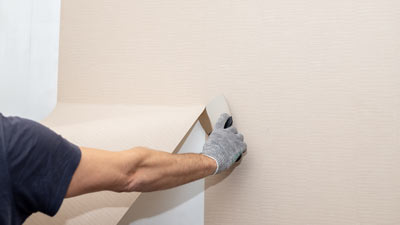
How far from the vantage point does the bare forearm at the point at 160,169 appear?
73 cm

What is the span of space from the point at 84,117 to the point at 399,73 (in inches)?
34.4

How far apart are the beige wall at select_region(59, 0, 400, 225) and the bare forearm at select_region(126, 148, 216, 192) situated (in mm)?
284

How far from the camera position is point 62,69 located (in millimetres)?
1225

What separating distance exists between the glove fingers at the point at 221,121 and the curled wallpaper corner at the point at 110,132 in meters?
0.07

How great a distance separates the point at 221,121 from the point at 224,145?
0.30ft

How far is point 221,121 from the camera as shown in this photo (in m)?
1.01

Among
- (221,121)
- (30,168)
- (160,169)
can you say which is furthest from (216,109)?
(30,168)

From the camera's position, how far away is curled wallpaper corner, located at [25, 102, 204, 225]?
34.5 inches

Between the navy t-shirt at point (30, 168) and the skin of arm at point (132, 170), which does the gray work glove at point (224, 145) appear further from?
the navy t-shirt at point (30, 168)

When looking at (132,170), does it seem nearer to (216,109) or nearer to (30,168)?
(30,168)

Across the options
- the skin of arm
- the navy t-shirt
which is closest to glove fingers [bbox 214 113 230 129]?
the skin of arm

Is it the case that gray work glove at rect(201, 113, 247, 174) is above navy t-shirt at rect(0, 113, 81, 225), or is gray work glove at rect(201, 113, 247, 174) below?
below

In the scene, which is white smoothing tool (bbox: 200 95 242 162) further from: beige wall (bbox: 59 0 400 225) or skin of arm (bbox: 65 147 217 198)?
skin of arm (bbox: 65 147 217 198)

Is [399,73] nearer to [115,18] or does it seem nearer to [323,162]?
[323,162]
